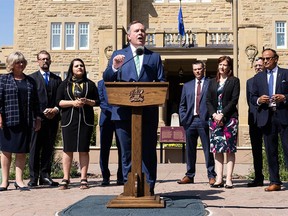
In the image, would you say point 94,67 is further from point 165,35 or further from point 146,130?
point 146,130

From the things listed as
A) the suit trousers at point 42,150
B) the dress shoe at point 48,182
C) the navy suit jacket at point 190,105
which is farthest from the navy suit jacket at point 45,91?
the navy suit jacket at point 190,105

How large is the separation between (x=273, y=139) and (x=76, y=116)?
3235mm

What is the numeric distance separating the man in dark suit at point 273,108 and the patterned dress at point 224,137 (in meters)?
0.45

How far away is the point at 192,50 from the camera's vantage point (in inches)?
1148

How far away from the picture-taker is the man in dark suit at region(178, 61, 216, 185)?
922 centimetres

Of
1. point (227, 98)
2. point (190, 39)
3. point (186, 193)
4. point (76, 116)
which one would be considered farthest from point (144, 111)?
point (190, 39)

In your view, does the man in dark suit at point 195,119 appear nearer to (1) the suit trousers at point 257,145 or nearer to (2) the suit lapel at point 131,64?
(1) the suit trousers at point 257,145

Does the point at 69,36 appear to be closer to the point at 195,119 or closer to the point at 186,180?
the point at 195,119

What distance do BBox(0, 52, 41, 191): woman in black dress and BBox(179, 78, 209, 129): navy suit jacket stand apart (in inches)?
110

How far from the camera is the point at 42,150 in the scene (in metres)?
9.18

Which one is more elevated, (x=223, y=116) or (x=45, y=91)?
(x=45, y=91)

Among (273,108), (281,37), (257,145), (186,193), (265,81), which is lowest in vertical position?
(186,193)

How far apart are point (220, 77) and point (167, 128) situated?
945 cm

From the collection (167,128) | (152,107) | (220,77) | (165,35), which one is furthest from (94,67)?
(152,107)
